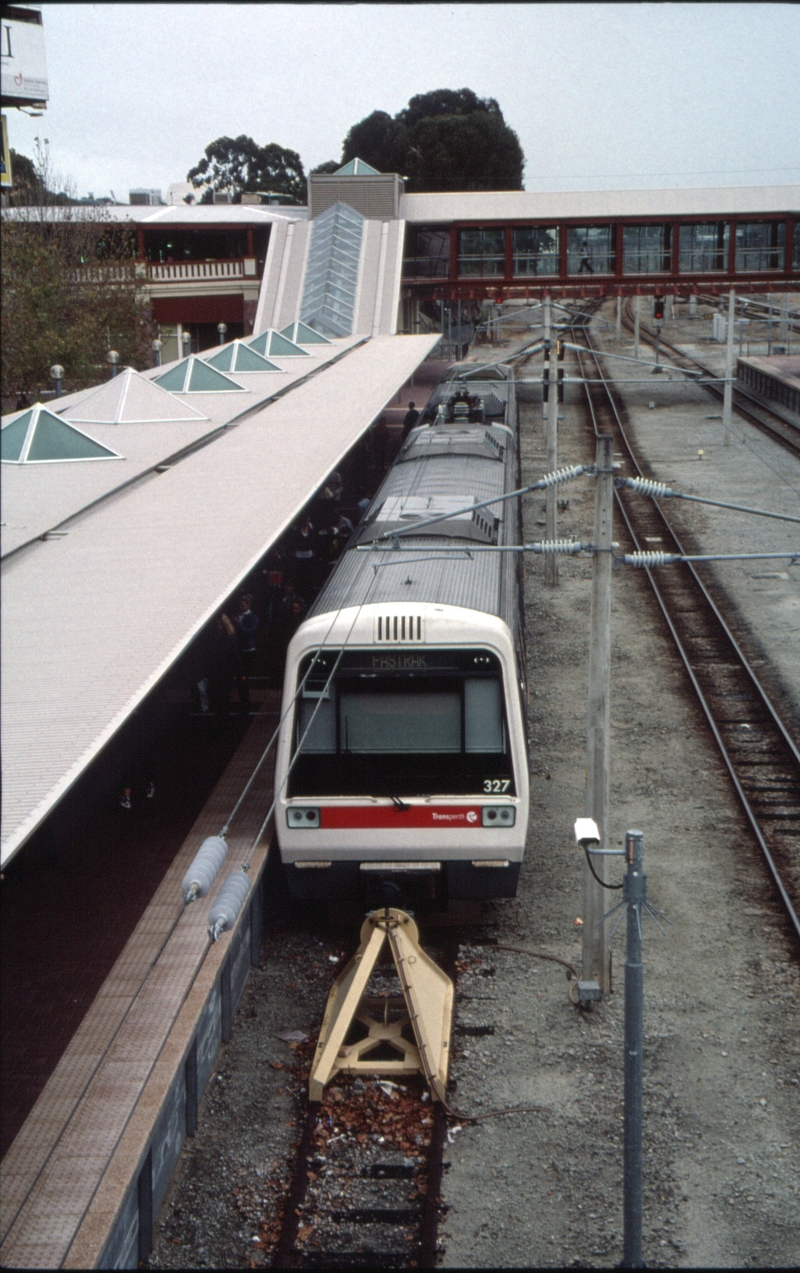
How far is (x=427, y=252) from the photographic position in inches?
1893

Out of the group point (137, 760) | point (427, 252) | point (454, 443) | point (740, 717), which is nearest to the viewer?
point (137, 760)

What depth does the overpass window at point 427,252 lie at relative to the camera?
4719 cm

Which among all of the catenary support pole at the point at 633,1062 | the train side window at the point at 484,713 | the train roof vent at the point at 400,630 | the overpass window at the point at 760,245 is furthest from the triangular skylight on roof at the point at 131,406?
the overpass window at the point at 760,245

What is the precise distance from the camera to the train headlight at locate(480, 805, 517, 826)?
9750mm

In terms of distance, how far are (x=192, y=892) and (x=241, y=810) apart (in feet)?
20.0

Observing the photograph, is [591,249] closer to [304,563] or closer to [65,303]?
[65,303]

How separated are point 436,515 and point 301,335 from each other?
20.5 meters

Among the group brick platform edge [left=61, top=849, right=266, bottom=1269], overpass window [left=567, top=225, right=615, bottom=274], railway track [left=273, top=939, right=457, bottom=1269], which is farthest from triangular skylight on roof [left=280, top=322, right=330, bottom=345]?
railway track [left=273, top=939, right=457, bottom=1269]

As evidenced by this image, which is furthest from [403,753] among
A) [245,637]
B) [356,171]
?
[356,171]

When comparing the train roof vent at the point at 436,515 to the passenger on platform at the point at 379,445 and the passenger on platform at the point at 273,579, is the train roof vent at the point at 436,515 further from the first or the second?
the passenger on platform at the point at 379,445

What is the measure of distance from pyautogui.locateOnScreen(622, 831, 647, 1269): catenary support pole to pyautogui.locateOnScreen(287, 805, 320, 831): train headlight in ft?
11.5

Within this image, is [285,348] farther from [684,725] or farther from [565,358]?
[565,358]

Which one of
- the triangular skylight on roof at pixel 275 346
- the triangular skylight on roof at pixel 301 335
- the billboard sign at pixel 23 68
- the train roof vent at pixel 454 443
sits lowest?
the train roof vent at pixel 454 443

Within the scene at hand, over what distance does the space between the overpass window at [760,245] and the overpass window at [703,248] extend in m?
0.58
